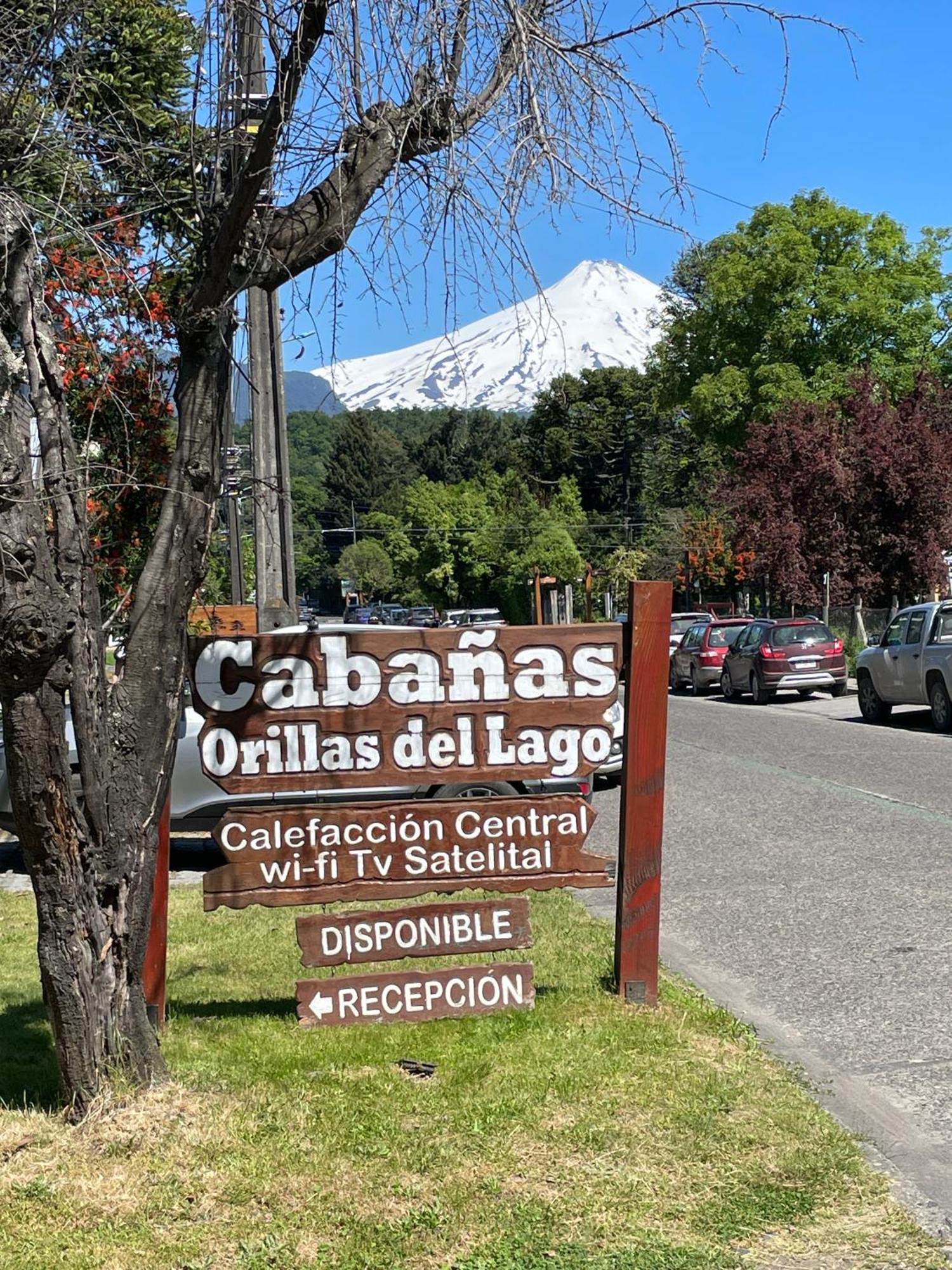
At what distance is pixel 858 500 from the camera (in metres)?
35.1

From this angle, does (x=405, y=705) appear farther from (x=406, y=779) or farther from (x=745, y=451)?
(x=745, y=451)

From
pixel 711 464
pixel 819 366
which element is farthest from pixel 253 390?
pixel 711 464

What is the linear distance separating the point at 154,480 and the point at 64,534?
6438 mm

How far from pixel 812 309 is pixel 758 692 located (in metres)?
23.6

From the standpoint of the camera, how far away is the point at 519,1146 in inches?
186

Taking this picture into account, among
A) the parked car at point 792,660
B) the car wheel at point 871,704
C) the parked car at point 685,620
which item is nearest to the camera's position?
the car wheel at point 871,704

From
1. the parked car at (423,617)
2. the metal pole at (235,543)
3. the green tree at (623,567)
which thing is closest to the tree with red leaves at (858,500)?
the metal pole at (235,543)

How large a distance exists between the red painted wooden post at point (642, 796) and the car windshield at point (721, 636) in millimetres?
27410

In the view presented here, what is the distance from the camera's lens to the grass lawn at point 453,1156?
402cm

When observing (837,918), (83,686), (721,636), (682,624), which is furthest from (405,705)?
(682,624)

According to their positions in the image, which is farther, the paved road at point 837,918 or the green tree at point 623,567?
the green tree at point 623,567

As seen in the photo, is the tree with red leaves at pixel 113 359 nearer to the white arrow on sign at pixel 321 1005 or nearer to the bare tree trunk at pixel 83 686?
the bare tree trunk at pixel 83 686

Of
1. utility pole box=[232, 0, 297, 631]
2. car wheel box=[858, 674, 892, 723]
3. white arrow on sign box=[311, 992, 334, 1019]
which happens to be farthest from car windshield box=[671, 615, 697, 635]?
white arrow on sign box=[311, 992, 334, 1019]

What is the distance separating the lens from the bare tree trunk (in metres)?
4.54
